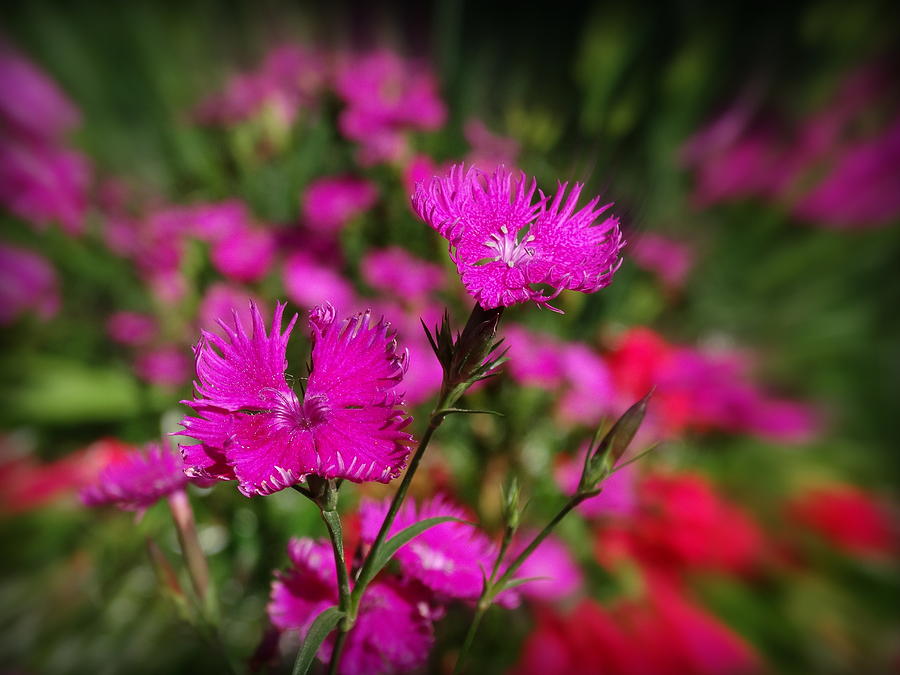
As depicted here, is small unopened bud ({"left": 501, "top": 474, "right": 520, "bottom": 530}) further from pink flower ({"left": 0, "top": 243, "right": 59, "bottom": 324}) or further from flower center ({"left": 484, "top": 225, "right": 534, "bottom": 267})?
pink flower ({"left": 0, "top": 243, "right": 59, "bottom": 324})

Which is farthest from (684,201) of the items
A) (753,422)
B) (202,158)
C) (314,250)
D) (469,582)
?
(469,582)

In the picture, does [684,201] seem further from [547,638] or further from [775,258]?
[547,638]

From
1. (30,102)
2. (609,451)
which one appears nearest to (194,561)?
(609,451)

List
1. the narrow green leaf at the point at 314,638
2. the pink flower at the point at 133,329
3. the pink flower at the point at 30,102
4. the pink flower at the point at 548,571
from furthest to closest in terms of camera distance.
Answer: the pink flower at the point at 30,102
the pink flower at the point at 133,329
the pink flower at the point at 548,571
the narrow green leaf at the point at 314,638

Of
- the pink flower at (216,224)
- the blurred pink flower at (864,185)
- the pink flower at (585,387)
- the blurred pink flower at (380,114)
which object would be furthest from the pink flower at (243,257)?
the blurred pink flower at (864,185)

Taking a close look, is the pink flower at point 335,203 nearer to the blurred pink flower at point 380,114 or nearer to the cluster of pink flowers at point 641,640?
the blurred pink flower at point 380,114

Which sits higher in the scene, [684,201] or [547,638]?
[684,201]
